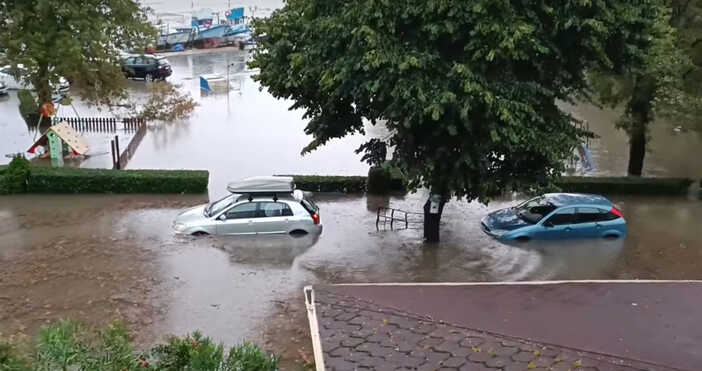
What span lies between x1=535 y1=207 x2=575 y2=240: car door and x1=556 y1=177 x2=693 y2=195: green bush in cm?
509

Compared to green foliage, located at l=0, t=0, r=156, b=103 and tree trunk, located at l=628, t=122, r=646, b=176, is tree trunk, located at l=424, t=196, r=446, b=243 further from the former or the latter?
green foliage, located at l=0, t=0, r=156, b=103

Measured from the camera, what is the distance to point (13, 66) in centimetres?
2456

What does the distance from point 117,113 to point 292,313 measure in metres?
22.5

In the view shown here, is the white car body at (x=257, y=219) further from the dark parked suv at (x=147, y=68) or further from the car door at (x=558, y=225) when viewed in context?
the dark parked suv at (x=147, y=68)

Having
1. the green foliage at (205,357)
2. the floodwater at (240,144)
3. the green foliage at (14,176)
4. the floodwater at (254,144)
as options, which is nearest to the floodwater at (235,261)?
the green foliage at (14,176)

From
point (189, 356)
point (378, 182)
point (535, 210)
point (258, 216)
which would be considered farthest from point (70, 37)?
point (189, 356)

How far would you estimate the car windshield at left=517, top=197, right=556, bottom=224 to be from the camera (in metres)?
18.5

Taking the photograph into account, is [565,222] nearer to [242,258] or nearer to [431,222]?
[431,222]

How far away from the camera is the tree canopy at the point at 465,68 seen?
1374 centimetres

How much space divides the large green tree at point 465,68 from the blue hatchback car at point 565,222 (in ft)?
8.04

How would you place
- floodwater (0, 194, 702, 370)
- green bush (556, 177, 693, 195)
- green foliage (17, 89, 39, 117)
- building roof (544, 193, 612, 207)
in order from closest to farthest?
1. floodwater (0, 194, 702, 370)
2. building roof (544, 193, 612, 207)
3. green bush (556, 177, 693, 195)
4. green foliage (17, 89, 39, 117)

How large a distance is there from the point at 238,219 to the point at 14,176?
26.4 ft

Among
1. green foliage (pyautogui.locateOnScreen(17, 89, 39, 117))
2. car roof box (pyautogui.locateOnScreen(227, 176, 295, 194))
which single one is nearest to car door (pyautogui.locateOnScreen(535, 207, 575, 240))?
car roof box (pyautogui.locateOnScreen(227, 176, 295, 194))

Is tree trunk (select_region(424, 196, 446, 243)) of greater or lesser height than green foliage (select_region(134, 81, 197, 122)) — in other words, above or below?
below
